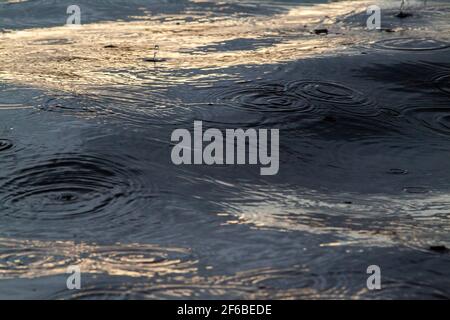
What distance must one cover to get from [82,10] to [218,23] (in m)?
1.27

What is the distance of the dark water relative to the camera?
324 centimetres

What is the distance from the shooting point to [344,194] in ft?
13.8

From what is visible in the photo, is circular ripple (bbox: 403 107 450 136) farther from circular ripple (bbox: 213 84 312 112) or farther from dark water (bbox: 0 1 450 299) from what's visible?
circular ripple (bbox: 213 84 312 112)

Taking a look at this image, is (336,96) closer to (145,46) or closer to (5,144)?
(145,46)

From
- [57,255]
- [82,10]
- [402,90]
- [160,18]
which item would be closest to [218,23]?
[160,18]

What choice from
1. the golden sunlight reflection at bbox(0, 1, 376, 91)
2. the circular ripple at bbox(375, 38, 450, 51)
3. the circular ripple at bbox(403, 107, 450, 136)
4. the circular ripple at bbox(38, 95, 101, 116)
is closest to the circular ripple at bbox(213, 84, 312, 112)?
the golden sunlight reflection at bbox(0, 1, 376, 91)

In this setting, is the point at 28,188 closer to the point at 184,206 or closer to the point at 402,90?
the point at 184,206

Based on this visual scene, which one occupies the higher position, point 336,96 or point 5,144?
point 336,96

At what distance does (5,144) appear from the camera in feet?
15.1

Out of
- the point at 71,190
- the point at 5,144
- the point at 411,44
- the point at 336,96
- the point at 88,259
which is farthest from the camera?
the point at 411,44

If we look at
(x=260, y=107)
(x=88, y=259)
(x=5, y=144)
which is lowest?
(x=88, y=259)

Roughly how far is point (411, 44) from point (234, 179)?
8.74ft

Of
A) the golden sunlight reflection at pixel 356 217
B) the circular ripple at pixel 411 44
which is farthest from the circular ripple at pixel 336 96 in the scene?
the golden sunlight reflection at pixel 356 217

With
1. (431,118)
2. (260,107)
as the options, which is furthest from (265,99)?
(431,118)
